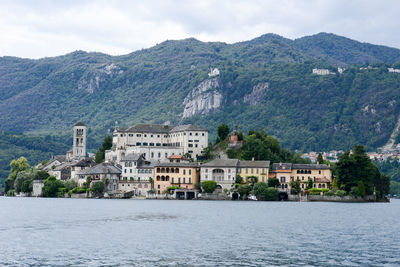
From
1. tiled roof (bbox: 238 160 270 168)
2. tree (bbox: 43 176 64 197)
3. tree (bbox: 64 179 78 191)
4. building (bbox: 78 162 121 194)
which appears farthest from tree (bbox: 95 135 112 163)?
tiled roof (bbox: 238 160 270 168)

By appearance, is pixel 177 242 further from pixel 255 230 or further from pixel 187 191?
pixel 187 191

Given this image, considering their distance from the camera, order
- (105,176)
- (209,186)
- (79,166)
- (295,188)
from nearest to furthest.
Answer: (295,188) → (209,186) → (105,176) → (79,166)

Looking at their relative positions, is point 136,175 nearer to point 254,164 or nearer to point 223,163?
point 223,163

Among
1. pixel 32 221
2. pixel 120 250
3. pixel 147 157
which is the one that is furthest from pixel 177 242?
pixel 147 157

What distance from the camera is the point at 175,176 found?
13850cm

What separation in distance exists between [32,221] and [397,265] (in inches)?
1655

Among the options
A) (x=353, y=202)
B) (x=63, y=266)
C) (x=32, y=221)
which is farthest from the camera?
(x=353, y=202)

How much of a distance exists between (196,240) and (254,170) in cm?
7926

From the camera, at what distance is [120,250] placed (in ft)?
166

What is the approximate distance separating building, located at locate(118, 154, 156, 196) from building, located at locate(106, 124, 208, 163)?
324 inches

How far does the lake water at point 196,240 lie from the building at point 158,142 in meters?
72.1

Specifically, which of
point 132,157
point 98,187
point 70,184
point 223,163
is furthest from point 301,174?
point 70,184

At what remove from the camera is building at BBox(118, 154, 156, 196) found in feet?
468

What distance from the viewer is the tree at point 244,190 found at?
130m
